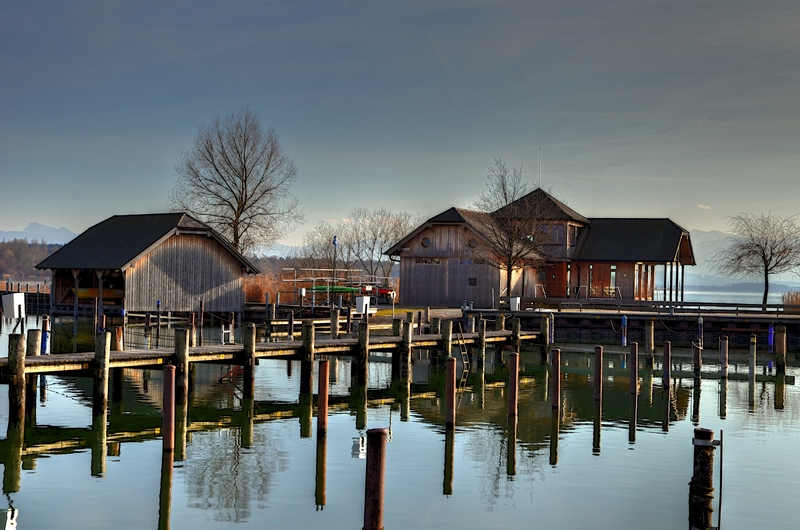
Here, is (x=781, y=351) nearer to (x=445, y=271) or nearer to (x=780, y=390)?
(x=780, y=390)

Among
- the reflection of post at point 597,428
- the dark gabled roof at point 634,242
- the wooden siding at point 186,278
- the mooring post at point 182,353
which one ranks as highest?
the dark gabled roof at point 634,242

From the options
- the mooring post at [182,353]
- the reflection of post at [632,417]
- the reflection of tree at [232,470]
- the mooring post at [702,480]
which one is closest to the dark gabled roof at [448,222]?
the reflection of post at [632,417]

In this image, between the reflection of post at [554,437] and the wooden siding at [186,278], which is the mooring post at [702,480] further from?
the wooden siding at [186,278]

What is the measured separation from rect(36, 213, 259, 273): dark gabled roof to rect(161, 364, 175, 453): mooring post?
33512 millimetres

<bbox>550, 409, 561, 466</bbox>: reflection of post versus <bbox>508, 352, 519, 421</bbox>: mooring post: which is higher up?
<bbox>508, 352, 519, 421</bbox>: mooring post

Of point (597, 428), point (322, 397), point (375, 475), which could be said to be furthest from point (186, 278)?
point (375, 475)

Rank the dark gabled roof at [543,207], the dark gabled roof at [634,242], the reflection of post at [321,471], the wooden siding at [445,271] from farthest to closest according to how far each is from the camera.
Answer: the dark gabled roof at [543,207] → the dark gabled roof at [634,242] → the wooden siding at [445,271] → the reflection of post at [321,471]

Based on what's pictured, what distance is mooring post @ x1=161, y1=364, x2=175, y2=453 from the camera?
19.1 m

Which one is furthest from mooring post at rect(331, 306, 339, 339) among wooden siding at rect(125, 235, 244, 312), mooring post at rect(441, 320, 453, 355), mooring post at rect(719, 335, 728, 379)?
wooden siding at rect(125, 235, 244, 312)

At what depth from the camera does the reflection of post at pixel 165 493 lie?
16.5 m

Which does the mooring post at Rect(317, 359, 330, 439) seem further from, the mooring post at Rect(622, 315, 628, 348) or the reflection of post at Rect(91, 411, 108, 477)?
the mooring post at Rect(622, 315, 628, 348)

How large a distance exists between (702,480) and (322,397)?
29.4ft

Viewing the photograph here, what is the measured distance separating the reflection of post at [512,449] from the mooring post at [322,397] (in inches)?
167

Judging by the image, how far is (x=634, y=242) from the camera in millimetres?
64750
